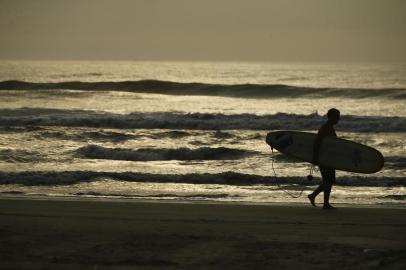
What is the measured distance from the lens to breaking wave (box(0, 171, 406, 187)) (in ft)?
42.3

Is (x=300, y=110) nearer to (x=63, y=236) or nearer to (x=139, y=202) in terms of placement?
(x=139, y=202)

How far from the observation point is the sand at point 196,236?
5.72m

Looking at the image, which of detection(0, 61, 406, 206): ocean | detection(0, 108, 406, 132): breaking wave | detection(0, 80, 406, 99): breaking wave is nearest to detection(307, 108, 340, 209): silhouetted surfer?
detection(0, 61, 406, 206): ocean

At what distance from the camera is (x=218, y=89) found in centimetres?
4806

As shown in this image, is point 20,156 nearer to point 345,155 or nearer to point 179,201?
point 179,201

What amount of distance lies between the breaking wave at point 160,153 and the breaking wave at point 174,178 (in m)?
3.58

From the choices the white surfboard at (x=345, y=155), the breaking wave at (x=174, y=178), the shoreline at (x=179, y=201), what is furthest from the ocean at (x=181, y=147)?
the white surfboard at (x=345, y=155)

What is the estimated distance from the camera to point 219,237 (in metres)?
6.81

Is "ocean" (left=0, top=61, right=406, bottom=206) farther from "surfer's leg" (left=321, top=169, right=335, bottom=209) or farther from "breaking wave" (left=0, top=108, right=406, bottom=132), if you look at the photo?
"surfer's leg" (left=321, top=169, right=335, bottom=209)

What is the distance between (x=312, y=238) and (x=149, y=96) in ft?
125

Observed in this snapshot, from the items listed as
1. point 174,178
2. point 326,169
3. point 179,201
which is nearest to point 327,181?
point 326,169

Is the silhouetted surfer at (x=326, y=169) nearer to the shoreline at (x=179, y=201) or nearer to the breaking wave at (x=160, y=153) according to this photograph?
the shoreline at (x=179, y=201)

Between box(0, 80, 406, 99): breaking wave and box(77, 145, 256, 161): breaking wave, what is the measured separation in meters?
24.9

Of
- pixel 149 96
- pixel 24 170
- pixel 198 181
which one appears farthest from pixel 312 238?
pixel 149 96
